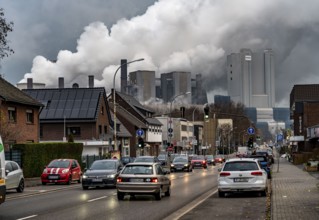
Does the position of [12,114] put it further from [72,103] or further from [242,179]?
[242,179]

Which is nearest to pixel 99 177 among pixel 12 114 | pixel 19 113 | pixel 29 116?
pixel 12 114

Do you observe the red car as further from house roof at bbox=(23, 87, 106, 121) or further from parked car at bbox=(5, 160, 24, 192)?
house roof at bbox=(23, 87, 106, 121)

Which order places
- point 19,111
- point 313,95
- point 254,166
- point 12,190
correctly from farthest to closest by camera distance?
point 313,95, point 19,111, point 12,190, point 254,166

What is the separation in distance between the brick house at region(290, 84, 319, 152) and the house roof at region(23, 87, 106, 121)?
26.3 metres

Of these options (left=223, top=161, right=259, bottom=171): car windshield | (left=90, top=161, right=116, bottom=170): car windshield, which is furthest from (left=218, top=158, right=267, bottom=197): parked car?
(left=90, top=161, right=116, bottom=170): car windshield

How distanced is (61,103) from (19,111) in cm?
2277

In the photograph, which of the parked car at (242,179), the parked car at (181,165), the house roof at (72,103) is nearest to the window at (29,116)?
the parked car at (181,165)

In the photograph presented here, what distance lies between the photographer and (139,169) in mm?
21906

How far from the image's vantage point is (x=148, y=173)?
856 inches

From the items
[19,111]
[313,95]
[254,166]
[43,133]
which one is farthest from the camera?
[313,95]

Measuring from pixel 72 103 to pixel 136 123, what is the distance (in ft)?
85.2

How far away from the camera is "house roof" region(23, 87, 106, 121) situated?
69.5m

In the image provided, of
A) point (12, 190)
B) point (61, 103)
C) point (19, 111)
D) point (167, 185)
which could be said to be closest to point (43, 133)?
point (61, 103)

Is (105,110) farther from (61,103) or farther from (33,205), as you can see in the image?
(33,205)
